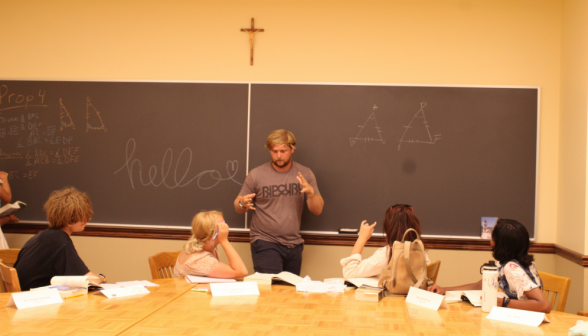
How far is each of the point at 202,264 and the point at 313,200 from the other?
1.27 m

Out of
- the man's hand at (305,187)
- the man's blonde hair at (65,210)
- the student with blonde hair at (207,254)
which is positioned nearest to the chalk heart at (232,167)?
the man's hand at (305,187)

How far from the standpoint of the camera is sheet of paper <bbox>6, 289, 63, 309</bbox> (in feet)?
6.81

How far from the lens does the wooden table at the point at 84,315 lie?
1.80 meters

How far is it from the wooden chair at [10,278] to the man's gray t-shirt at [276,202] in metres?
1.73

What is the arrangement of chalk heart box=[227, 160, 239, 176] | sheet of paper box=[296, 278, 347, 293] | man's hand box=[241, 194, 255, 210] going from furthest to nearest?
chalk heart box=[227, 160, 239, 176] < man's hand box=[241, 194, 255, 210] < sheet of paper box=[296, 278, 347, 293]

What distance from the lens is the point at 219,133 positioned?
417 cm

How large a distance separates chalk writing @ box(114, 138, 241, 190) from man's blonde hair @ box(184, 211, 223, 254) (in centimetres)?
142

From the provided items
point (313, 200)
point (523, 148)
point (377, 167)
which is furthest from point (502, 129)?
point (313, 200)

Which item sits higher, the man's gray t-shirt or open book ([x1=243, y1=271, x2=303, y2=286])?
the man's gray t-shirt

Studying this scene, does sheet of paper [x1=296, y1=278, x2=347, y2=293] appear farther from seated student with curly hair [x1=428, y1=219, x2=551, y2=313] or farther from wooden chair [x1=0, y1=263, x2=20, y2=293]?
wooden chair [x1=0, y1=263, x2=20, y2=293]

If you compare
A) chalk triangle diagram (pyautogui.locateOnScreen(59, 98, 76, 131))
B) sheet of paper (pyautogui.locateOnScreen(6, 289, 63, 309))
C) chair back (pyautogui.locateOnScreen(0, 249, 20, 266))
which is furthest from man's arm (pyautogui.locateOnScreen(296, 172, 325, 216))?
chalk triangle diagram (pyautogui.locateOnScreen(59, 98, 76, 131))

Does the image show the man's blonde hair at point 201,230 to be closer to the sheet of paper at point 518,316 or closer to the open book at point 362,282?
the open book at point 362,282

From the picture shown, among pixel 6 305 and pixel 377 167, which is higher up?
pixel 377 167

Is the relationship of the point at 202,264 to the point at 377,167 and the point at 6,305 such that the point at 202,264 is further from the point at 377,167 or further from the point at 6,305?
the point at 377,167
